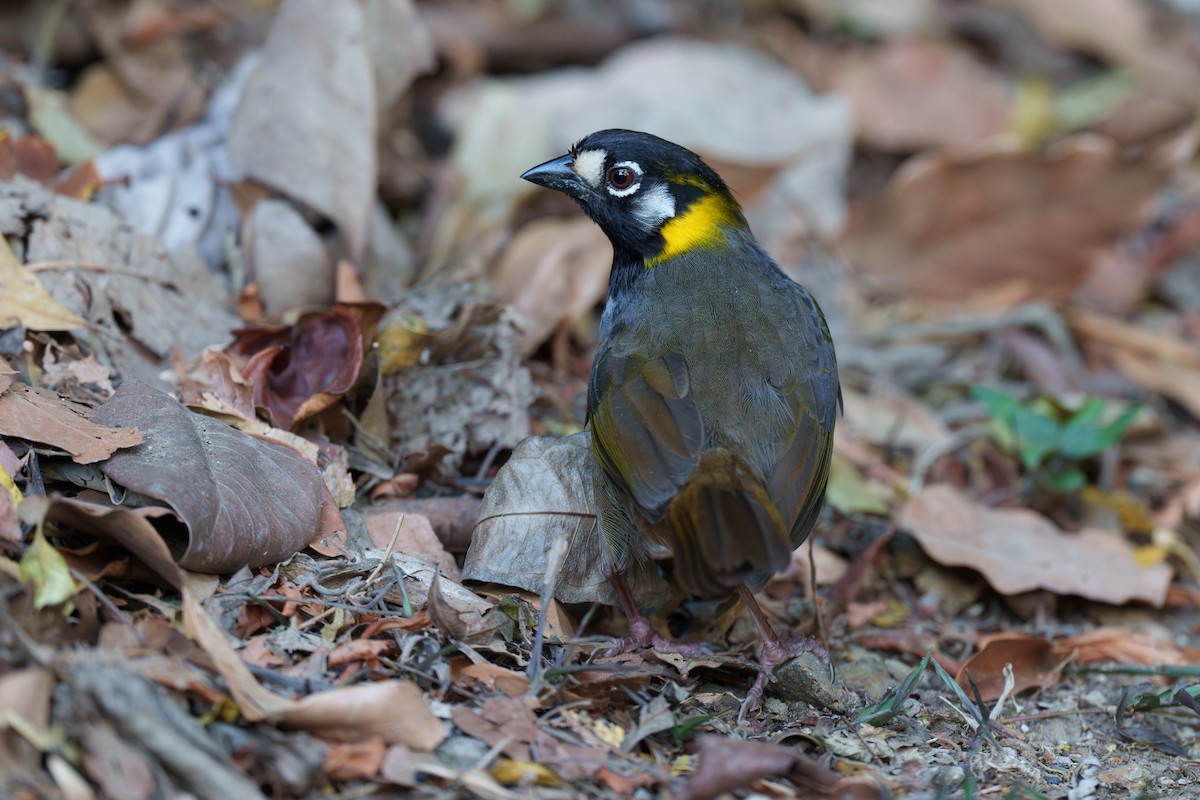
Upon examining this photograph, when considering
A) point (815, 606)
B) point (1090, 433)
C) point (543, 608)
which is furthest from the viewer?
point (1090, 433)

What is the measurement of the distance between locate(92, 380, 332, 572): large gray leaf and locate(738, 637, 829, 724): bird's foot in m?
1.39

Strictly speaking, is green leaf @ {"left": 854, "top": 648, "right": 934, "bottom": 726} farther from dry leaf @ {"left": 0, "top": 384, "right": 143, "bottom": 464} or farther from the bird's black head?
dry leaf @ {"left": 0, "top": 384, "right": 143, "bottom": 464}

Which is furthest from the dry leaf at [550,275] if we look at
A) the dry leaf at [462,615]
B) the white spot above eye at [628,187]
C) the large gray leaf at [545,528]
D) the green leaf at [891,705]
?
the green leaf at [891,705]

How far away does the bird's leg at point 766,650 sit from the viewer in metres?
3.79

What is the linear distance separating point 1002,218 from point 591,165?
3182 mm

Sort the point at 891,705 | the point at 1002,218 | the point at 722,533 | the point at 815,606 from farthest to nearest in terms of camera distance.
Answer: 1. the point at 1002,218
2. the point at 815,606
3. the point at 891,705
4. the point at 722,533

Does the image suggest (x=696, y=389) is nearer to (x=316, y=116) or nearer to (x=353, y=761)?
(x=353, y=761)

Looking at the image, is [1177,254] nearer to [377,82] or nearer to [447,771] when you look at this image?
[377,82]

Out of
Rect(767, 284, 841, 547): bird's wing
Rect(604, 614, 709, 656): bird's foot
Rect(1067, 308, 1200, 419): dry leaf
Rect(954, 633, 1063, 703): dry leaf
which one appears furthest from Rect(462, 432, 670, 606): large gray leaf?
Rect(1067, 308, 1200, 419): dry leaf

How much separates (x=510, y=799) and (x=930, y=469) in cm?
334

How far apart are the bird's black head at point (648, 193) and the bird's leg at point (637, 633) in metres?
1.21

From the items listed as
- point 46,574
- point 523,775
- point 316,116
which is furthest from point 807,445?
point 316,116

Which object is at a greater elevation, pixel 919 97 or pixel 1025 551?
pixel 919 97

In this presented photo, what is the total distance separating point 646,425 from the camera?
150 inches
